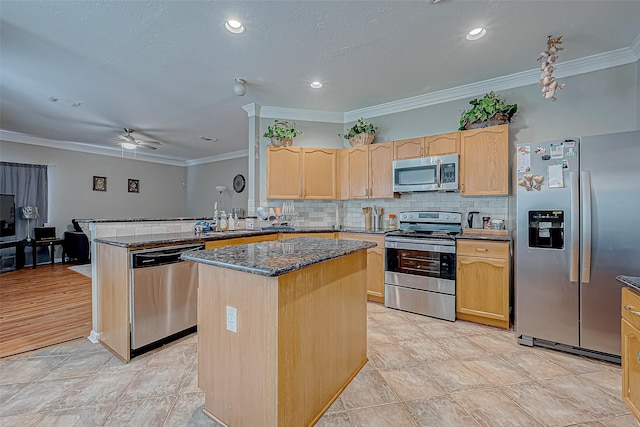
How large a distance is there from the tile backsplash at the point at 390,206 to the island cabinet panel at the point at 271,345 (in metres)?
2.36

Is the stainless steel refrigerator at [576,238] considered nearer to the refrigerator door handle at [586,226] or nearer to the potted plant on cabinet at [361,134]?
the refrigerator door handle at [586,226]

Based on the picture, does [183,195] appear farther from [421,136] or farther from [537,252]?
[537,252]

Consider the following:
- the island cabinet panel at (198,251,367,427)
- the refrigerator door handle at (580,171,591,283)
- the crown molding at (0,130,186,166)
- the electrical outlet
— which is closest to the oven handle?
the refrigerator door handle at (580,171,591,283)

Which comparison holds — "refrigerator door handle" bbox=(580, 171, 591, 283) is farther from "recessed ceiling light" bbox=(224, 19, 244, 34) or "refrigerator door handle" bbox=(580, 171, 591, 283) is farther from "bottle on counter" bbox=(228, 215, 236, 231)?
"bottle on counter" bbox=(228, 215, 236, 231)

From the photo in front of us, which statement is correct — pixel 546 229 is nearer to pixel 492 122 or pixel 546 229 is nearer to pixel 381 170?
pixel 492 122

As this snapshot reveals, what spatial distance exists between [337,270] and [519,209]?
183 centimetres

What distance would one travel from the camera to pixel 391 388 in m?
1.93

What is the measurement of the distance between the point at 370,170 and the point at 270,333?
2.97 meters

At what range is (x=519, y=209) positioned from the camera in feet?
8.32

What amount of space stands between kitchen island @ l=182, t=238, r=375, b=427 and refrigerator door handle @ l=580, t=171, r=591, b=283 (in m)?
1.97

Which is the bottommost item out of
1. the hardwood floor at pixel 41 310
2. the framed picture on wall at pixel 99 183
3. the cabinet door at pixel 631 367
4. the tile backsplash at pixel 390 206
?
the hardwood floor at pixel 41 310

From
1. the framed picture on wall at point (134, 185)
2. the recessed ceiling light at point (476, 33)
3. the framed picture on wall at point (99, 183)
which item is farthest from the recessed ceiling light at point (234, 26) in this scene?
the framed picture on wall at point (134, 185)

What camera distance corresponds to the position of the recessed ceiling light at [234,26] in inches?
89.7

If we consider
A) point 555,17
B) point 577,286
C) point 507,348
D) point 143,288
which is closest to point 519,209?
point 577,286
